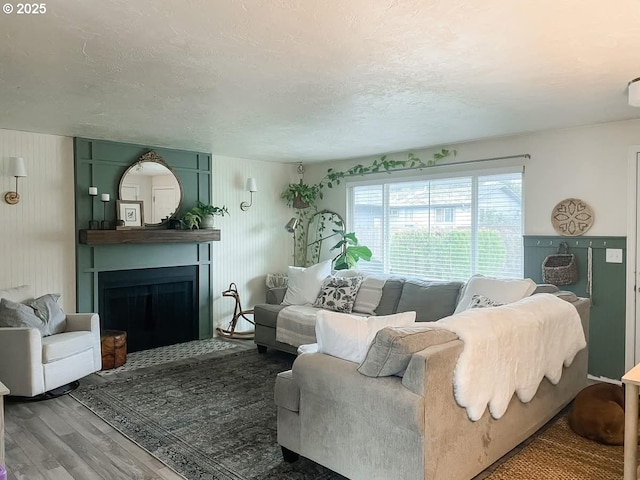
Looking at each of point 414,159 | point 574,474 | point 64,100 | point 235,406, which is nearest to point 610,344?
point 574,474

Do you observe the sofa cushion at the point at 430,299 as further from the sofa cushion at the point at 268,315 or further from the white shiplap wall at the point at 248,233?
the white shiplap wall at the point at 248,233

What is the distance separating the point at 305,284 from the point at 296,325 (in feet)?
2.31

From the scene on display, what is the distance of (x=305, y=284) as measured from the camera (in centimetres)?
517

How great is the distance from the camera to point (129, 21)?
202cm

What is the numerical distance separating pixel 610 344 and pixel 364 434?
2983mm

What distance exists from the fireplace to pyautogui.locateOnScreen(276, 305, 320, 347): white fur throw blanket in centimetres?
145

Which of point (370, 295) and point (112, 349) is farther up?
point (370, 295)

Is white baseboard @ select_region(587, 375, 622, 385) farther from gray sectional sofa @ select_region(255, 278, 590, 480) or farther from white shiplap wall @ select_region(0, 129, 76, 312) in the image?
white shiplap wall @ select_region(0, 129, 76, 312)

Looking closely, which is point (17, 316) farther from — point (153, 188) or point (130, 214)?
point (153, 188)

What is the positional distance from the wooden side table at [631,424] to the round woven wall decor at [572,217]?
89.6 inches

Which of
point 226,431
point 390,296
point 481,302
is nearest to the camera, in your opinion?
point 226,431

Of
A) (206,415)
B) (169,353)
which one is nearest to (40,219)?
(169,353)

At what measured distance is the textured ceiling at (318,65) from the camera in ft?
6.44

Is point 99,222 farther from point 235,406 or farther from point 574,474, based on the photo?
point 574,474
